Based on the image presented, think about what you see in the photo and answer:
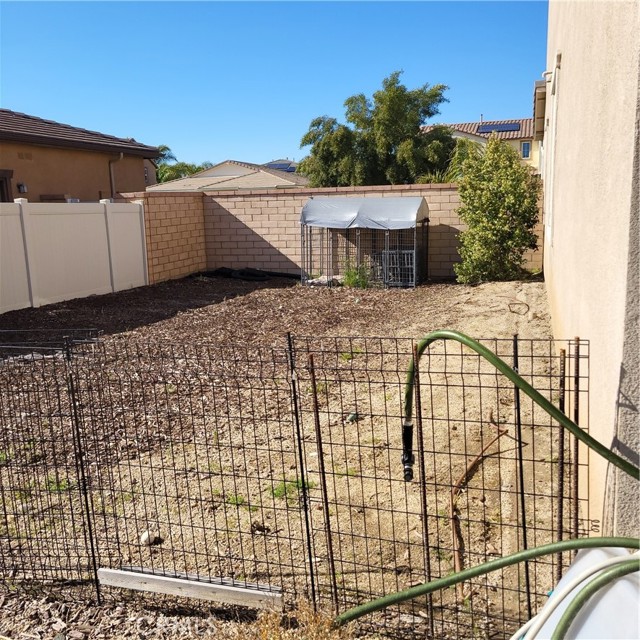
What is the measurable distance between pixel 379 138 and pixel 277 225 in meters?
18.1

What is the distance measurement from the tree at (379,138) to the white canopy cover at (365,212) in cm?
1836

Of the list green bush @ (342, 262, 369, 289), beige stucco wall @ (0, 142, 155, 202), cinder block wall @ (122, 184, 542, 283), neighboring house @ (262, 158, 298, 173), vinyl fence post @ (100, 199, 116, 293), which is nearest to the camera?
vinyl fence post @ (100, 199, 116, 293)

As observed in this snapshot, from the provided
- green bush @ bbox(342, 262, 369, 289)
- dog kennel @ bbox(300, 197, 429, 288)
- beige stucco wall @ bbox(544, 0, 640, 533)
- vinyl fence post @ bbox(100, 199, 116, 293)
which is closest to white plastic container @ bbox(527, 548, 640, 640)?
beige stucco wall @ bbox(544, 0, 640, 533)

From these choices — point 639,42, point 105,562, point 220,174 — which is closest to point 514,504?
point 105,562

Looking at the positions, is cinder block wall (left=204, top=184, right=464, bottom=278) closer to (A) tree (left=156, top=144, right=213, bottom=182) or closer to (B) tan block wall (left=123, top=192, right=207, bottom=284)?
(B) tan block wall (left=123, top=192, right=207, bottom=284)

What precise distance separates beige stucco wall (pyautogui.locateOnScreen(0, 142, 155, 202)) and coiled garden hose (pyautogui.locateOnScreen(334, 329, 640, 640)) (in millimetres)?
16161

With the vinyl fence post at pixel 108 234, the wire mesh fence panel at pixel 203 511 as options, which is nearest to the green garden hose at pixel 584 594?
the wire mesh fence panel at pixel 203 511

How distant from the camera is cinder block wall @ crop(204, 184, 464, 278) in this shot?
54.7 ft

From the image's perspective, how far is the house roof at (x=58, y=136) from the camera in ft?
54.6

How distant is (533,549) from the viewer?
7.87ft

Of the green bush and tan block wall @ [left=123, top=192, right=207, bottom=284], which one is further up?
tan block wall @ [left=123, top=192, right=207, bottom=284]

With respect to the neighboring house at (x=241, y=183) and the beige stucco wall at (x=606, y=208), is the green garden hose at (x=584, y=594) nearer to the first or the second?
the beige stucco wall at (x=606, y=208)

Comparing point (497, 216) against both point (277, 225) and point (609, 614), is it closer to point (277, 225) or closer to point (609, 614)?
point (277, 225)

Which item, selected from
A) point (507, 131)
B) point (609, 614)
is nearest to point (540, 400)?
point (609, 614)
